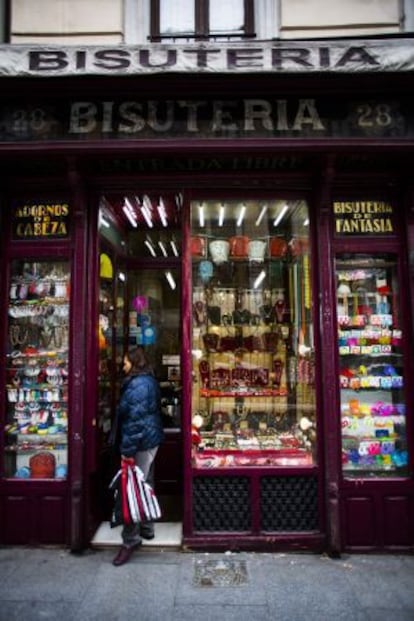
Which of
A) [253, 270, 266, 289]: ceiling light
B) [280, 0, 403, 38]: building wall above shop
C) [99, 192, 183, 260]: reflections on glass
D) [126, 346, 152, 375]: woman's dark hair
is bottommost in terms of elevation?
[126, 346, 152, 375]: woman's dark hair

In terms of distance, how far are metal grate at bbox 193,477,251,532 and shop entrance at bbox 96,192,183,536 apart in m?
0.87

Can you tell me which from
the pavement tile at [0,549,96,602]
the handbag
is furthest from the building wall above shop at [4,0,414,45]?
the pavement tile at [0,549,96,602]

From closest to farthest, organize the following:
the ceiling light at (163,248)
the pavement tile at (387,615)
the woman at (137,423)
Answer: the pavement tile at (387,615) → the woman at (137,423) → the ceiling light at (163,248)

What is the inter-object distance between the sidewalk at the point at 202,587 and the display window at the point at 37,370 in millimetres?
996

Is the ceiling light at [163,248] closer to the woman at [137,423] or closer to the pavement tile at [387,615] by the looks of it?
the woman at [137,423]

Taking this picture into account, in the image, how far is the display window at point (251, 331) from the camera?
5.46 m

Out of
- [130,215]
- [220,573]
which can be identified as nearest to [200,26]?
[130,215]

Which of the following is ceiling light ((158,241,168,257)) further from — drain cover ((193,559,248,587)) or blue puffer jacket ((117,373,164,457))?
drain cover ((193,559,248,587))

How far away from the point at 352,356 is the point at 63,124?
4089 millimetres

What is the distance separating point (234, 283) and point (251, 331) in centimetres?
65

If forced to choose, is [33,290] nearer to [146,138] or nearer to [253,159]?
[146,138]

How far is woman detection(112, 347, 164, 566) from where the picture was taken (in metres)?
4.80

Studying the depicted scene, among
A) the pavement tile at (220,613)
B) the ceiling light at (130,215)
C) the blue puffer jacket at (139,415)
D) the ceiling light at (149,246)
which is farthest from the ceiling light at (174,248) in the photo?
the pavement tile at (220,613)

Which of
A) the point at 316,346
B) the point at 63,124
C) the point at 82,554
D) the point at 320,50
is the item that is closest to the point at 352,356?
the point at 316,346
